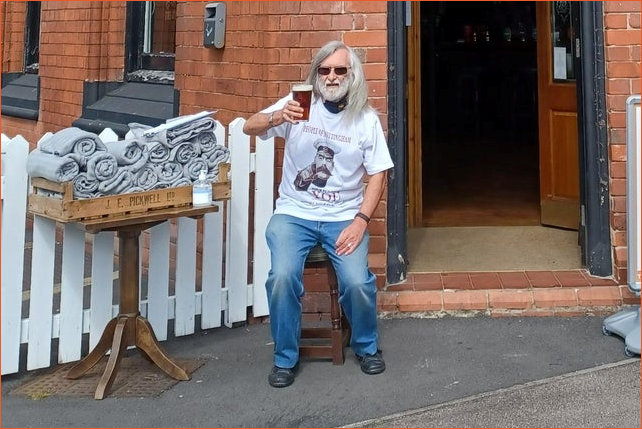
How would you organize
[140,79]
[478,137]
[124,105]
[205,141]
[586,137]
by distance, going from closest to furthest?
[205,141] → [586,137] → [124,105] → [140,79] → [478,137]

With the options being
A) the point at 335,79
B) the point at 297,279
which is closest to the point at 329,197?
the point at 297,279

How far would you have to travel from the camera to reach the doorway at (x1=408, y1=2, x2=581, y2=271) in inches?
252

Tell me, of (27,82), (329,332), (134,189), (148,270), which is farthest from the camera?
(27,82)

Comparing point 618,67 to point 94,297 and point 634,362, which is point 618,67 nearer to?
point 634,362

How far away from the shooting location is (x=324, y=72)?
13.3 feet

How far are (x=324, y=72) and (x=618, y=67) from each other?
2147 millimetres

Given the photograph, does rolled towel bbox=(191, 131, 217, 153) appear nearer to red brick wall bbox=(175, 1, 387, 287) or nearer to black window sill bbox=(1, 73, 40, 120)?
red brick wall bbox=(175, 1, 387, 287)

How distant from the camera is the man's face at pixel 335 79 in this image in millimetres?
4027

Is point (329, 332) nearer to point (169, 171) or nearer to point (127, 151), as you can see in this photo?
point (169, 171)

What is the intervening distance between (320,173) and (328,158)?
0.29 feet

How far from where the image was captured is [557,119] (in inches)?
258

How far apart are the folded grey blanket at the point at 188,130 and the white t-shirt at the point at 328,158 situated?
380 millimetres

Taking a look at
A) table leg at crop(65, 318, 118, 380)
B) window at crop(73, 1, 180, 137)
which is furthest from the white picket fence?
window at crop(73, 1, 180, 137)

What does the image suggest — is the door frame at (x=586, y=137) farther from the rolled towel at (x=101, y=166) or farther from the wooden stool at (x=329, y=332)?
the rolled towel at (x=101, y=166)
